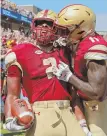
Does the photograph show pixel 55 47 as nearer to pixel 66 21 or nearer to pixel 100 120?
pixel 66 21

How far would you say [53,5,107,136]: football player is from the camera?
344 centimetres

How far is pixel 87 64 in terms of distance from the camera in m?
3.52

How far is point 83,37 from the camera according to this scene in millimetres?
3830

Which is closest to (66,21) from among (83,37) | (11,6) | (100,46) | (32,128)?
(83,37)

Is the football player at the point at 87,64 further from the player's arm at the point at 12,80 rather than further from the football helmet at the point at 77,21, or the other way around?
the player's arm at the point at 12,80

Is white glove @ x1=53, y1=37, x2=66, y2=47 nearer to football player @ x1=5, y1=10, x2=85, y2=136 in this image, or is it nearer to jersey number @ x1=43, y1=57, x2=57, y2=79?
football player @ x1=5, y1=10, x2=85, y2=136

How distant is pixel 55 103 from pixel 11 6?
78.0 feet

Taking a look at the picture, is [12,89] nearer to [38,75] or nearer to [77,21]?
[38,75]

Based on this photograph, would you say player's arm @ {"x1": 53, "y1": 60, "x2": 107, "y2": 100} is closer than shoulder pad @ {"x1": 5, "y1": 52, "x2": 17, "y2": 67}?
Yes

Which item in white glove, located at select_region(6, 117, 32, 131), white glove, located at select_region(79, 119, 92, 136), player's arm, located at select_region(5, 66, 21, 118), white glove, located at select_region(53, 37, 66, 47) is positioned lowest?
white glove, located at select_region(79, 119, 92, 136)

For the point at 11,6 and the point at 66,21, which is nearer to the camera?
the point at 66,21

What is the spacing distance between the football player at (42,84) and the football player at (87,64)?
0.12 meters

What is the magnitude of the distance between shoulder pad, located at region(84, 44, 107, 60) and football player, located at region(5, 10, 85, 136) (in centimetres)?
29

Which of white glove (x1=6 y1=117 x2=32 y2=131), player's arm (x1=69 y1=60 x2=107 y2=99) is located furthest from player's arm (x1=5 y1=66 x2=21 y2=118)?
player's arm (x1=69 y1=60 x2=107 y2=99)
